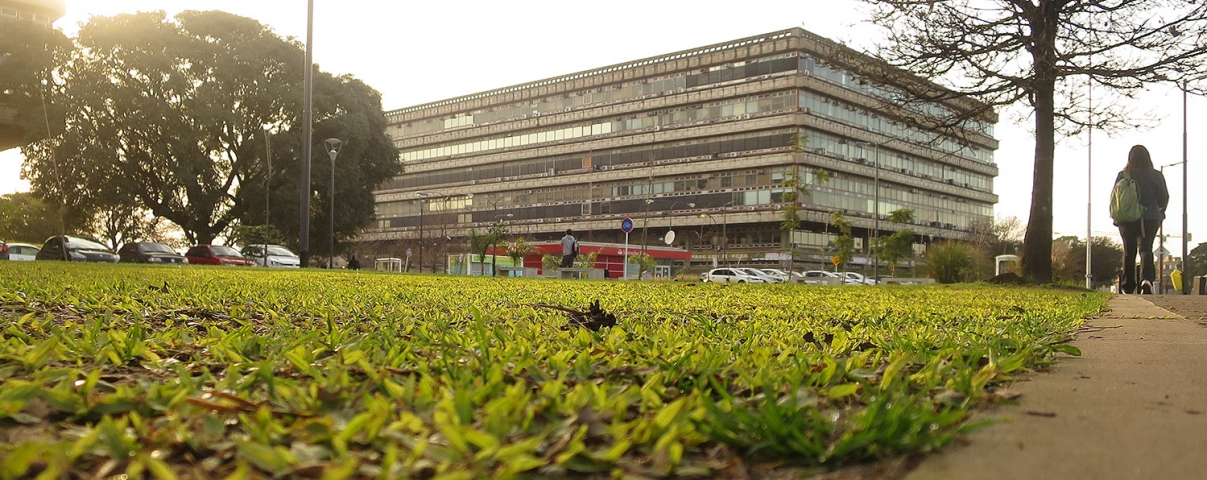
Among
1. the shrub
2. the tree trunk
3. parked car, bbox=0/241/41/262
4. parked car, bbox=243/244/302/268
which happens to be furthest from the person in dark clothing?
parked car, bbox=0/241/41/262

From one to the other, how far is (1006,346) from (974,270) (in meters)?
19.0

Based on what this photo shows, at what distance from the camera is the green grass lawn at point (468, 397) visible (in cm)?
141

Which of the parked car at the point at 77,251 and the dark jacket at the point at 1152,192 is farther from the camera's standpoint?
the parked car at the point at 77,251

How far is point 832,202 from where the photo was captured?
81.4 meters

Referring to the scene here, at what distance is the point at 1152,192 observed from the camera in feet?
46.2

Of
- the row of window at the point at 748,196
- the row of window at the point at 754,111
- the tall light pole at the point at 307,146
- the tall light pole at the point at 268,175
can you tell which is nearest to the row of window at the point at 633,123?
the row of window at the point at 754,111

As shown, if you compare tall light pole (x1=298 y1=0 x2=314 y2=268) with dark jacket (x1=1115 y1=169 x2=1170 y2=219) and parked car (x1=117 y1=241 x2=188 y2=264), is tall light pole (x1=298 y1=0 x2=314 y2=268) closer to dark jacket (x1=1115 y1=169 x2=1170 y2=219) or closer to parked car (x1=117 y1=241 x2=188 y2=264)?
parked car (x1=117 y1=241 x2=188 y2=264)

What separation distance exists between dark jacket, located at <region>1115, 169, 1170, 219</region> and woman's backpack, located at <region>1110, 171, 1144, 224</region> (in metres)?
0.12

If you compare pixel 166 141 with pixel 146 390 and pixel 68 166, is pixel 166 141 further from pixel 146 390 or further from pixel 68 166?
pixel 146 390

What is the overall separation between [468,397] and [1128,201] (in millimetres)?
15145

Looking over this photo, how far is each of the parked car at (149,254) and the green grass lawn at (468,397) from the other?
33313 mm

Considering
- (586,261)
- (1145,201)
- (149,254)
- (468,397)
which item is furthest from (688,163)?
(468,397)

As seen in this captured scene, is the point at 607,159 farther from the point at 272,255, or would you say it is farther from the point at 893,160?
the point at 272,255

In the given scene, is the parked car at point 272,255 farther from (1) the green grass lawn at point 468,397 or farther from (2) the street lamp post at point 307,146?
(1) the green grass lawn at point 468,397
